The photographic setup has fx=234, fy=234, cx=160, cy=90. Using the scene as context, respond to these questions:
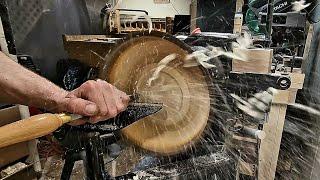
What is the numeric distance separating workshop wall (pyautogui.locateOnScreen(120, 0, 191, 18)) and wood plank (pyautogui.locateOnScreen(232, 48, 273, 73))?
17.1 inches

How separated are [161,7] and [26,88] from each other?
76 centimetres

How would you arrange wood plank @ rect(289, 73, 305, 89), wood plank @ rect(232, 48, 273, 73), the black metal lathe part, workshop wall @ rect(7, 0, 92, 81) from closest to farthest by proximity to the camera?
1. the black metal lathe part
2. wood plank @ rect(232, 48, 273, 73)
3. wood plank @ rect(289, 73, 305, 89)
4. workshop wall @ rect(7, 0, 92, 81)

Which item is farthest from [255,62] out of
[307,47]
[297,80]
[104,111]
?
[104,111]

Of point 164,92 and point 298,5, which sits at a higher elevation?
point 298,5

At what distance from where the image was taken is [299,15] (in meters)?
1.12

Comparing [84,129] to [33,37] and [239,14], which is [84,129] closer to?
[239,14]

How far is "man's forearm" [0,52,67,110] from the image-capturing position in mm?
689

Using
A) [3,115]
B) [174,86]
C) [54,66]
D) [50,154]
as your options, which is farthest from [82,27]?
[50,154]

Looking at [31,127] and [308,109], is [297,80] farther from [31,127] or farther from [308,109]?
[31,127]

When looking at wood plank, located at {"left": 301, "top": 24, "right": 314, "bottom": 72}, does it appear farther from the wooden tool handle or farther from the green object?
the wooden tool handle

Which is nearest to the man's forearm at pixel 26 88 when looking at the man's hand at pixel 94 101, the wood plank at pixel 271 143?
the man's hand at pixel 94 101

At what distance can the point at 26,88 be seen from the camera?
2.31 feet

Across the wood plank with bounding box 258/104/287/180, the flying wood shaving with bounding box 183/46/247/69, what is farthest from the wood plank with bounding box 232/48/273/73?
the wood plank with bounding box 258/104/287/180

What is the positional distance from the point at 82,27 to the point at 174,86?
0.91m
